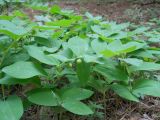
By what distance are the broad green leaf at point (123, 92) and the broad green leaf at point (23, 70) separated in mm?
339

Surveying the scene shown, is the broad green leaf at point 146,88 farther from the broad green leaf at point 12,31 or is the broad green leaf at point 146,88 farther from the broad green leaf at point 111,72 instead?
the broad green leaf at point 12,31

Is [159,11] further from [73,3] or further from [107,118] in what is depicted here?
[107,118]

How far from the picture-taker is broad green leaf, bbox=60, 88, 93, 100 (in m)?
1.13

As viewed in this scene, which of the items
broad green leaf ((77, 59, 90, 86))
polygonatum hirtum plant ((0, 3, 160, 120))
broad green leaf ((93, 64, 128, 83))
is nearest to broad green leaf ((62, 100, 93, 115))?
polygonatum hirtum plant ((0, 3, 160, 120))

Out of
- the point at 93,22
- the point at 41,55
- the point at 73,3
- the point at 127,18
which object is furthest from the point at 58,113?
the point at 73,3

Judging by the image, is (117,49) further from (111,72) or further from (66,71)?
(66,71)

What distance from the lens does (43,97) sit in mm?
1116

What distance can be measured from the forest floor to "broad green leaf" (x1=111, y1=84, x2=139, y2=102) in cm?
16

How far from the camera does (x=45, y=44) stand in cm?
149

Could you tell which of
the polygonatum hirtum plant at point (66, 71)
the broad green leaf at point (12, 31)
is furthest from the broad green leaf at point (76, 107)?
the broad green leaf at point (12, 31)

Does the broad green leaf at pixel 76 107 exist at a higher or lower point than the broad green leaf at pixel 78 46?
lower

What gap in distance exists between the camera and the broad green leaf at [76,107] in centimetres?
105

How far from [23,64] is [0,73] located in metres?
0.12

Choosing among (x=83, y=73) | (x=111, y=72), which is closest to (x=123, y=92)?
(x=111, y=72)
